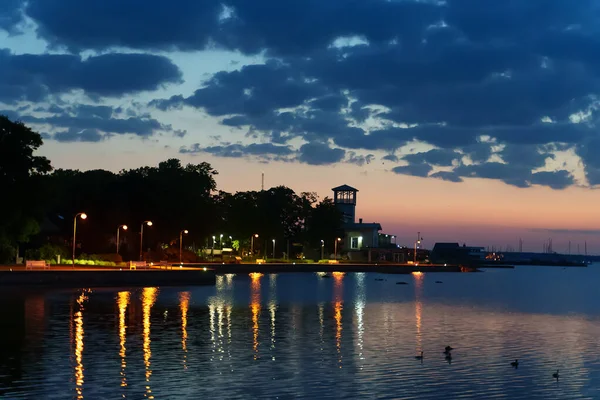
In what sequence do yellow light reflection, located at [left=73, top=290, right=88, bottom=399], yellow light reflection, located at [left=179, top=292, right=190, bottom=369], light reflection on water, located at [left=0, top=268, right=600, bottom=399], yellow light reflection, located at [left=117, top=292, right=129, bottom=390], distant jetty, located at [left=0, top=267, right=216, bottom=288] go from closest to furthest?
yellow light reflection, located at [left=73, top=290, right=88, bottom=399] < light reflection on water, located at [left=0, top=268, right=600, bottom=399] < yellow light reflection, located at [left=117, top=292, right=129, bottom=390] < yellow light reflection, located at [left=179, top=292, right=190, bottom=369] < distant jetty, located at [left=0, top=267, right=216, bottom=288]

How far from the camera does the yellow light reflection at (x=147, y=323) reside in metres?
30.9

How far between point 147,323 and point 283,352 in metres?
15.4

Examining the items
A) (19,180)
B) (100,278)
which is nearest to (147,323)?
(100,278)

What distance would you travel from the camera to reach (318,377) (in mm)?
32562

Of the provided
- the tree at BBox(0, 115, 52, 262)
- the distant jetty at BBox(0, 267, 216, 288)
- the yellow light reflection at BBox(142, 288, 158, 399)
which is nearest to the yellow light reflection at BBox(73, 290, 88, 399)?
the yellow light reflection at BBox(142, 288, 158, 399)

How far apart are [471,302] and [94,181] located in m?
74.5

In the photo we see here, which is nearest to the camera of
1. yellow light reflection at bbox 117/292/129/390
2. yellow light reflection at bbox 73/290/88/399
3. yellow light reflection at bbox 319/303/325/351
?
yellow light reflection at bbox 73/290/88/399

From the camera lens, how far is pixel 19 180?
297 ft

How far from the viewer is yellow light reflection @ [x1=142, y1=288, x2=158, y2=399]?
30888 mm

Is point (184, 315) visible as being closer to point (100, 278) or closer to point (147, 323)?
point (147, 323)

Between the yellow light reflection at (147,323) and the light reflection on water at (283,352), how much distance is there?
3.6 inches

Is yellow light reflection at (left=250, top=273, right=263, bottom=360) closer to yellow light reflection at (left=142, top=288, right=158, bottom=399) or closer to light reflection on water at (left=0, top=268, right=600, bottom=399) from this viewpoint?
light reflection on water at (left=0, top=268, right=600, bottom=399)

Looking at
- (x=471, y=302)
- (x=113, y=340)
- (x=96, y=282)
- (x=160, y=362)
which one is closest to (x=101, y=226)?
(x=96, y=282)

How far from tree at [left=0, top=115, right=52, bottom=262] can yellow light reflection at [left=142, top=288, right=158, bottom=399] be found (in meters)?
15.3
